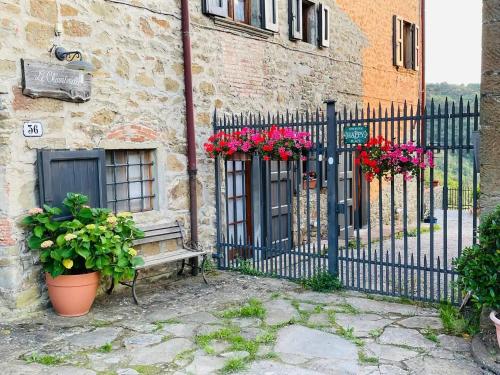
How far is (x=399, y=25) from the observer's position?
40.6 ft

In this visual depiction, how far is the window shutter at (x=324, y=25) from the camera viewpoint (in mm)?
9562

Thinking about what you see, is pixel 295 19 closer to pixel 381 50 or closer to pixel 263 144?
pixel 263 144

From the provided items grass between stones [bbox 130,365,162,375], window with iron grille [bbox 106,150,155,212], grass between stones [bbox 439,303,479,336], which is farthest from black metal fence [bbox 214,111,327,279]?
grass between stones [bbox 130,365,162,375]

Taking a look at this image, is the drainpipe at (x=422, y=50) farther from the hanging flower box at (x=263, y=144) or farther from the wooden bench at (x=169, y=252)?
the wooden bench at (x=169, y=252)

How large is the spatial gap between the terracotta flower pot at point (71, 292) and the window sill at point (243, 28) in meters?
3.99

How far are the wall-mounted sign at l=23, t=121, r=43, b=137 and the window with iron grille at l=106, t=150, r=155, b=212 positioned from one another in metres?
0.96

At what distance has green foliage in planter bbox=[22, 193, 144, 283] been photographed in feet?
16.6

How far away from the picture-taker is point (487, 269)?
3.98 m

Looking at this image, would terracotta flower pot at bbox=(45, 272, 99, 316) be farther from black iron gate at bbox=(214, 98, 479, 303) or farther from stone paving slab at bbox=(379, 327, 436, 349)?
stone paving slab at bbox=(379, 327, 436, 349)

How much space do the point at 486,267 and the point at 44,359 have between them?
3.55 metres

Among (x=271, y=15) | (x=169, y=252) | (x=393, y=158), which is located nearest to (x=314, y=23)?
(x=271, y=15)

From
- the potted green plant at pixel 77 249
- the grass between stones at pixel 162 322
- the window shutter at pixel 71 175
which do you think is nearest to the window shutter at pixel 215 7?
the window shutter at pixel 71 175

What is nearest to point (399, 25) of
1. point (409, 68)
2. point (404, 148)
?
point (409, 68)

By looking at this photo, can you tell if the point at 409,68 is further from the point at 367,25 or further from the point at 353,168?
the point at 353,168
